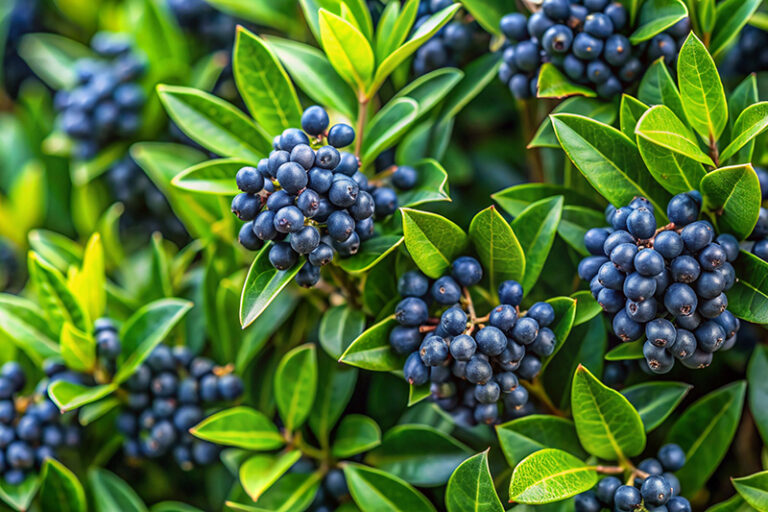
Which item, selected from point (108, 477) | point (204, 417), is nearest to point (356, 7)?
point (204, 417)

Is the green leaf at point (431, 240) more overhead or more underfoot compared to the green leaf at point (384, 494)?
more overhead

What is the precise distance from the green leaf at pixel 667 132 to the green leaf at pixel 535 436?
0.48m

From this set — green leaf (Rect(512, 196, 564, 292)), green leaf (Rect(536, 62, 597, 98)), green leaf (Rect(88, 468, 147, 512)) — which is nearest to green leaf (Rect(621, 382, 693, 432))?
green leaf (Rect(512, 196, 564, 292))

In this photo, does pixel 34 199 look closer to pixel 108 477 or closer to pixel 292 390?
pixel 108 477

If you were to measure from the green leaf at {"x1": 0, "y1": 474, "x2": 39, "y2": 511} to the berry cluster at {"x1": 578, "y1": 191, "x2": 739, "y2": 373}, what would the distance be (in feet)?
3.66

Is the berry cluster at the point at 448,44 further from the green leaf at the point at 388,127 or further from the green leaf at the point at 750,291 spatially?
the green leaf at the point at 750,291

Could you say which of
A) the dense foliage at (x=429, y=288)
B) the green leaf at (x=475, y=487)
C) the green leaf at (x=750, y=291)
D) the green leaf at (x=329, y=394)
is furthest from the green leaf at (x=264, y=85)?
the green leaf at (x=750, y=291)

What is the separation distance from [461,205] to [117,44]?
3.22ft

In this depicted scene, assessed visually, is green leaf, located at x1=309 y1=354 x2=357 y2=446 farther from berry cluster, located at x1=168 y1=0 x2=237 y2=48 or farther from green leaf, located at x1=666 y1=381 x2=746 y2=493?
berry cluster, located at x1=168 y1=0 x2=237 y2=48

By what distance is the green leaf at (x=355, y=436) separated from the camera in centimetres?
128

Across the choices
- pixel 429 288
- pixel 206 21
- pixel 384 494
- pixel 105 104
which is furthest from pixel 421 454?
pixel 206 21

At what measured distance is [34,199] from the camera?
6.10 ft

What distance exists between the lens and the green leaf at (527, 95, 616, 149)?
3.92 ft

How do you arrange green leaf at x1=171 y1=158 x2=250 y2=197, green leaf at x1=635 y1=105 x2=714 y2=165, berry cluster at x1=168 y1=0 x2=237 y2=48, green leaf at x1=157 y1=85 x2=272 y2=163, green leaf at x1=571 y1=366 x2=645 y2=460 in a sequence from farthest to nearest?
berry cluster at x1=168 y1=0 x2=237 y2=48 < green leaf at x1=157 y1=85 x2=272 y2=163 < green leaf at x1=171 y1=158 x2=250 y2=197 < green leaf at x1=571 y1=366 x2=645 y2=460 < green leaf at x1=635 y1=105 x2=714 y2=165
